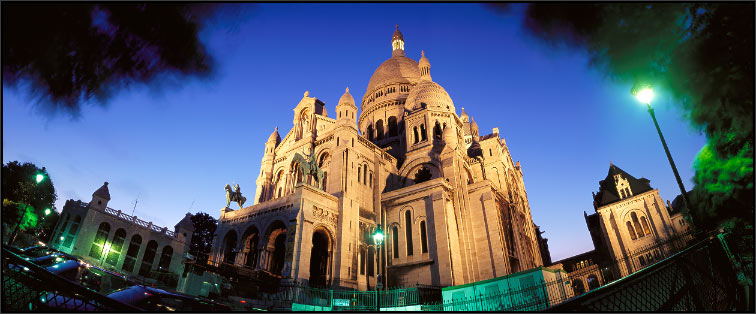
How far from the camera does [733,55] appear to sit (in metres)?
5.41

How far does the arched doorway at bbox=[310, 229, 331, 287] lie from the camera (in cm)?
2393

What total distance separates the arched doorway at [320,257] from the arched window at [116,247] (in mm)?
21464

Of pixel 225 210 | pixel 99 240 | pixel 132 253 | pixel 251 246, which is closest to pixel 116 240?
pixel 99 240

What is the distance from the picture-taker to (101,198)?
1287 inches

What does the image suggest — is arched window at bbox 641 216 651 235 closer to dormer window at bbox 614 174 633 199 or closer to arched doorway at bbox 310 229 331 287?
dormer window at bbox 614 174 633 199

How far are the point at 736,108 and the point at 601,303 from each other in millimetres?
4038

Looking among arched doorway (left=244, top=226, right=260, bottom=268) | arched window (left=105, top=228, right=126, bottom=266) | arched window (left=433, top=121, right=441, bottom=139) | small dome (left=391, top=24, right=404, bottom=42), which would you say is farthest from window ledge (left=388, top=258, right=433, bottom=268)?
small dome (left=391, top=24, right=404, bottom=42)

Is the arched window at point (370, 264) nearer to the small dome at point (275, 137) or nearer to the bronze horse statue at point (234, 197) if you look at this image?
the bronze horse statue at point (234, 197)

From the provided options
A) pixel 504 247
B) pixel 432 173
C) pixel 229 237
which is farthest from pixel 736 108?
pixel 229 237

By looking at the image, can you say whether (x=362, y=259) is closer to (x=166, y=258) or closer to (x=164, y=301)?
(x=164, y=301)

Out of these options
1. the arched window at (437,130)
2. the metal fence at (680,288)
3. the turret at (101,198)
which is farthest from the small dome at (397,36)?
the metal fence at (680,288)

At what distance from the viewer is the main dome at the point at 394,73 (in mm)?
48500

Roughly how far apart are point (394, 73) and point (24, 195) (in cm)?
4264

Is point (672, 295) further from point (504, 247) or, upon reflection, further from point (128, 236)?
point (128, 236)
